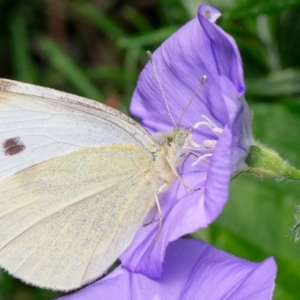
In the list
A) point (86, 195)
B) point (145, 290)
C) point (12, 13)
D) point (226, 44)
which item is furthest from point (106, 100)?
point (226, 44)

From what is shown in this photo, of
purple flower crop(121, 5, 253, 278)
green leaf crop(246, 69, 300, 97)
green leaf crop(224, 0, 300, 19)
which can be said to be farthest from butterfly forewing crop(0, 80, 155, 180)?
green leaf crop(246, 69, 300, 97)

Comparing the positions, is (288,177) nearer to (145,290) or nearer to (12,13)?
(145,290)

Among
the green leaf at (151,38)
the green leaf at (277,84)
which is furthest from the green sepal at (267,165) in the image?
the green leaf at (151,38)

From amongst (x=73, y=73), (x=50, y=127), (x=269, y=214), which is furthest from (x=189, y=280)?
(x=73, y=73)

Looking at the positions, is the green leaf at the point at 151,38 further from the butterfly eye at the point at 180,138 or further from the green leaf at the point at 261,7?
the butterfly eye at the point at 180,138

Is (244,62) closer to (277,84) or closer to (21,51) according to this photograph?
(277,84)

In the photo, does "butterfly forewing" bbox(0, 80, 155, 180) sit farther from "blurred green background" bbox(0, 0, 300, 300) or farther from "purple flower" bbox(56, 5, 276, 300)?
"blurred green background" bbox(0, 0, 300, 300)
